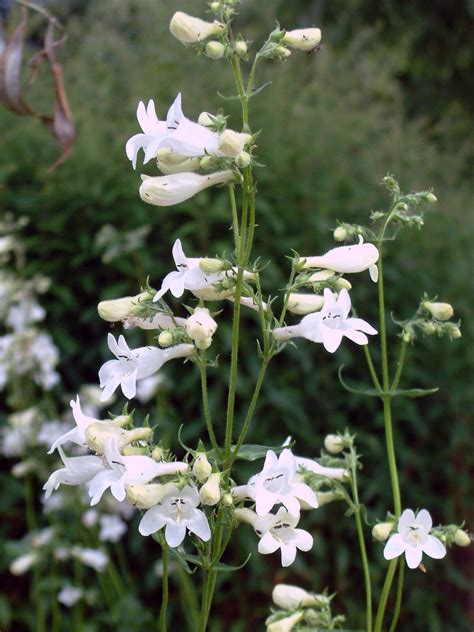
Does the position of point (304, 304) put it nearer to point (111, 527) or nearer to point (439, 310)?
point (439, 310)

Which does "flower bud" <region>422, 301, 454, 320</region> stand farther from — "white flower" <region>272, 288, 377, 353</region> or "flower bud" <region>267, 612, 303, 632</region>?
"flower bud" <region>267, 612, 303, 632</region>

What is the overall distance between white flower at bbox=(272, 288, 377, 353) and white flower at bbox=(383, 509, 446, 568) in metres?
0.29

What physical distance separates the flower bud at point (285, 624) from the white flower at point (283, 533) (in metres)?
0.17

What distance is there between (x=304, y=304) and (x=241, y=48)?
1.33 feet

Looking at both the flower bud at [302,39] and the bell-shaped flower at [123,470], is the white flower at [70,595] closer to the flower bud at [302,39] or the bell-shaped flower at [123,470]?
the bell-shaped flower at [123,470]

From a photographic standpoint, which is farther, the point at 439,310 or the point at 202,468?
the point at 439,310

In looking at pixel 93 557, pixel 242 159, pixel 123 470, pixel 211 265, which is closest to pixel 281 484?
pixel 123 470

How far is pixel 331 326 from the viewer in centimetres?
130

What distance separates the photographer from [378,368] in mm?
4035

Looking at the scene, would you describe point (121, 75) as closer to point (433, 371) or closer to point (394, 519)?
point (433, 371)

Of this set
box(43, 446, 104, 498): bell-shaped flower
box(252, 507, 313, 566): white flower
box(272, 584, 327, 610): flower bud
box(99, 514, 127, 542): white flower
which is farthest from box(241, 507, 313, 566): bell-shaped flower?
box(99, 514, 127, 542): white flower

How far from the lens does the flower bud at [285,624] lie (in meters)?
1.30

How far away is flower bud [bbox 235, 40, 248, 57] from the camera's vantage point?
4.00 ft

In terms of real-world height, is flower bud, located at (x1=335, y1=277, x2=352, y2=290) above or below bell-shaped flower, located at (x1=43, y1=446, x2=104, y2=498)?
above
